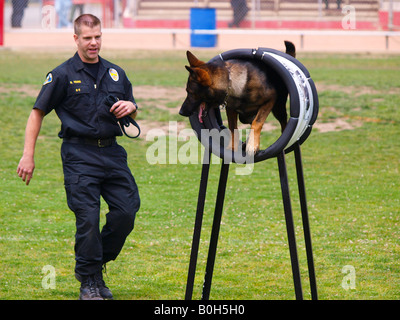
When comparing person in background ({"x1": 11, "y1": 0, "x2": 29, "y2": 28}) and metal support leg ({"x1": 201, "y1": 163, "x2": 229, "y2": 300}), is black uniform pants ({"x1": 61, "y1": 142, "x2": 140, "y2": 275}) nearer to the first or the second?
metal support leg ({"x1": 201, "y1": 163, "x2": 229, "y2": 300})

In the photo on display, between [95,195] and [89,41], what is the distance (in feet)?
3.42

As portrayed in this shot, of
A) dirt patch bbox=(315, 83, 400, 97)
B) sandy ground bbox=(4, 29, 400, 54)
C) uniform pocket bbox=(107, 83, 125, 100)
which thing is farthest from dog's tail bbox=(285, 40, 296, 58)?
sandy ground bbox=(4, 29, 400, 54)

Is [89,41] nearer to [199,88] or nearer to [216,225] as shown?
[199,88]

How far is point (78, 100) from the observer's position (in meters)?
5.21

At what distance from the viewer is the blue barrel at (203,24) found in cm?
2330

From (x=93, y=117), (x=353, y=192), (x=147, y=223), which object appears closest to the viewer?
(x=93, y=117)

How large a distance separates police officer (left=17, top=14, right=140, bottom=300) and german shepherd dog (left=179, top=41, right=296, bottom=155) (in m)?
0.80

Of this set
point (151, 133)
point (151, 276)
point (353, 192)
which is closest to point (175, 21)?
point (151, 133)

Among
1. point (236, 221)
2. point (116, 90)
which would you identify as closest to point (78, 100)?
point (116, 90)

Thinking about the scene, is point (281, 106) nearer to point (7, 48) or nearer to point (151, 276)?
point (151, 276)

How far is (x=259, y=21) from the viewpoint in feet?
86.1

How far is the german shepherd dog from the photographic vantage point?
445 cm

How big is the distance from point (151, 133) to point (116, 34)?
15.1 metres

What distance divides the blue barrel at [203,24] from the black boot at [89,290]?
18.5m
